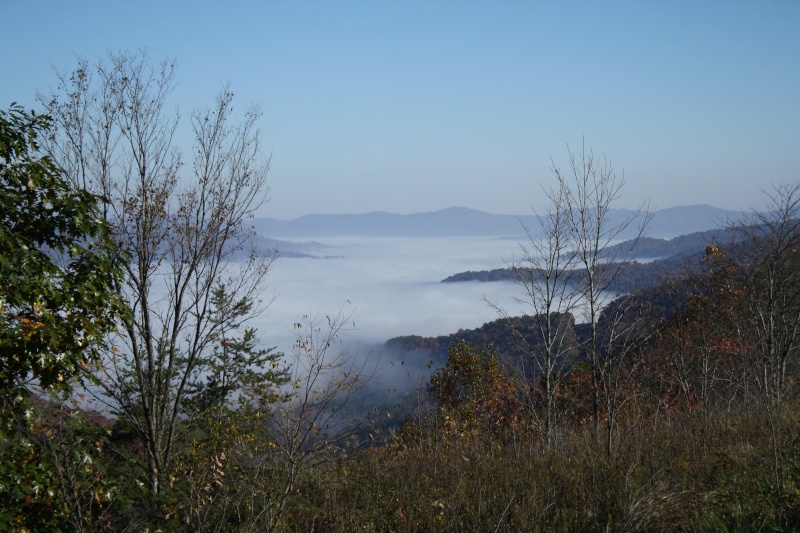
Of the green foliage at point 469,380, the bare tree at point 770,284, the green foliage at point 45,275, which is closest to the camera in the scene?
the green foliage at point 45,275

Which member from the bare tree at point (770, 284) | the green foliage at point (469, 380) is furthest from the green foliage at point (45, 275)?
the green foliage at point (469, 380)

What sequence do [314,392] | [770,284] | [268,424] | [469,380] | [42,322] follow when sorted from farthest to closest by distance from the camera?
[469,380], [770,284], [268,424], [314,392], [42,322]

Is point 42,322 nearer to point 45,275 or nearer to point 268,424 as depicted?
point 45,275

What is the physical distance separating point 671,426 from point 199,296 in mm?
7674

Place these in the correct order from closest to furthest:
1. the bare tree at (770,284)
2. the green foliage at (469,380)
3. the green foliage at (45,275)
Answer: the green foliage at (45,275) < the bare tree at (770,284) < the green foliage at (469,380)

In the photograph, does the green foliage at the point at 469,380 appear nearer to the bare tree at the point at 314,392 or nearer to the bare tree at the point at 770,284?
the bare tree at the point at 770,284

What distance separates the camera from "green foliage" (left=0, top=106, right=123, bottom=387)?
183 inches

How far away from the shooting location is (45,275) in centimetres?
487

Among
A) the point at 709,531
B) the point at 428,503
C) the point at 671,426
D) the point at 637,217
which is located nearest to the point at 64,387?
the point at 428,503

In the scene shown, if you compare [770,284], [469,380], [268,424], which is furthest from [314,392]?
[469,380]

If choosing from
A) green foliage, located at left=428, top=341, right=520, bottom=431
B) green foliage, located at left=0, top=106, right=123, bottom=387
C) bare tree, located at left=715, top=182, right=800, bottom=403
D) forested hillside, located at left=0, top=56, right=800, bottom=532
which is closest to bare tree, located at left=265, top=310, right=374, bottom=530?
forested hillside, located at left=0, top=56, right=800, bottom=532

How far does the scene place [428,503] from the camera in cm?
543

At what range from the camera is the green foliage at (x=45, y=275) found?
464cm

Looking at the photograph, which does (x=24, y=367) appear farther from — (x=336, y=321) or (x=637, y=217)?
(x=637, y=217)
